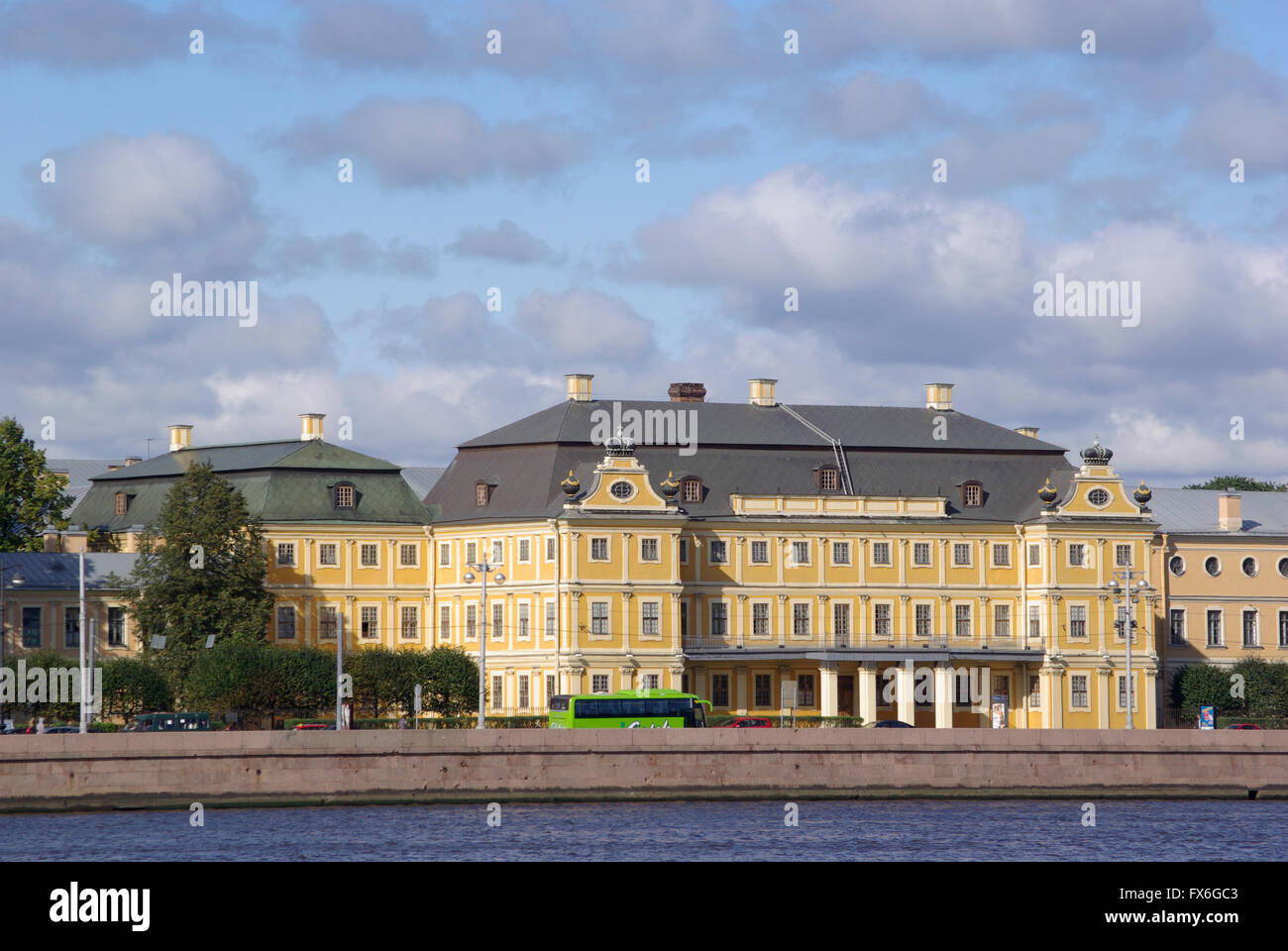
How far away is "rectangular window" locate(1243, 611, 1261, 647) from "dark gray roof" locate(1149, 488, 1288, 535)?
3.95m

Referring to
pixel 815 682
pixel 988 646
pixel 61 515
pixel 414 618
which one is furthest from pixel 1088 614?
pixel 61 515

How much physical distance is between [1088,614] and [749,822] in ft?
141

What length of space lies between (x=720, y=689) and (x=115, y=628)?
26.7 metres

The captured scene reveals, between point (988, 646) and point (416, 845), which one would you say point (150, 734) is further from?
point (988, 646)

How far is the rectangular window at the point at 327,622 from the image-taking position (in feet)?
323

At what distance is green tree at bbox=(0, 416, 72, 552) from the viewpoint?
103m

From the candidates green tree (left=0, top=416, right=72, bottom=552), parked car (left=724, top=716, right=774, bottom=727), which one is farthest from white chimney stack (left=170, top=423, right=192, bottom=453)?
parked car (left=724, top=716, right=774, bottom=727)

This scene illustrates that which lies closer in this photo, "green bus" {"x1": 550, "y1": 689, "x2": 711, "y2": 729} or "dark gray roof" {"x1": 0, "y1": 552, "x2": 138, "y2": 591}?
"green bus" {"x1": 550, "y1": 689, "x2": 711, "y2": 729}

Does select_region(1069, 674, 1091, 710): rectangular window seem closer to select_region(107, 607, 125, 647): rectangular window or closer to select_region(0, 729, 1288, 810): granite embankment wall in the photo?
select_region(0, 729, 1288, 810): granite embankment wall

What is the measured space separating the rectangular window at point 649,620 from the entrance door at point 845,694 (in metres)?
8.97

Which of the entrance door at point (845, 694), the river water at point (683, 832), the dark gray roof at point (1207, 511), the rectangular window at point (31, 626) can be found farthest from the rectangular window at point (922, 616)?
the rectangular window at point (31, 626)

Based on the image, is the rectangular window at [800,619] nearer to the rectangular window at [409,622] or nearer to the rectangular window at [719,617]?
the rectangular window at [719,617]

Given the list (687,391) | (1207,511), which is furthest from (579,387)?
(1207,511)
